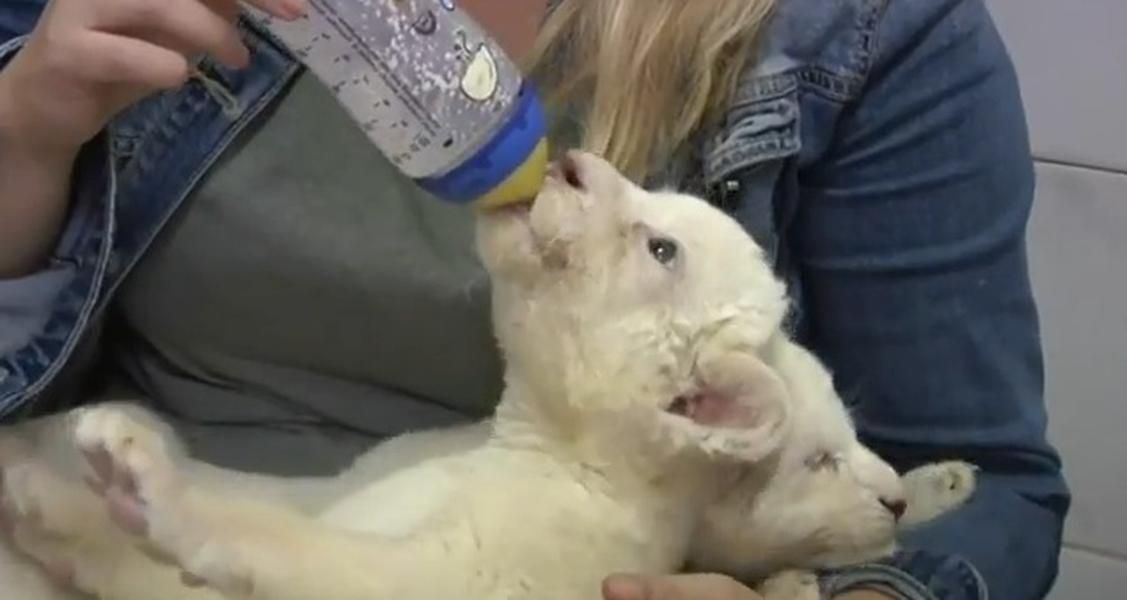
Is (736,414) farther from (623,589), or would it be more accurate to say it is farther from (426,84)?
(426,84)

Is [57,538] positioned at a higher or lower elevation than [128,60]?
lower

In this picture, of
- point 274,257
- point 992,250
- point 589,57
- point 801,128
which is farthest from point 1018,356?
point 274,257

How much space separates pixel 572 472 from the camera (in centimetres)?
82

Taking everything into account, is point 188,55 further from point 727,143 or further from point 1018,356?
point 1018,356

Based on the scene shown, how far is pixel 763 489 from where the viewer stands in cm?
85

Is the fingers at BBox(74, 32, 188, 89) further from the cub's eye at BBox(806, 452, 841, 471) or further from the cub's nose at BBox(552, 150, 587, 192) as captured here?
the cub's eye at BBox(806, 452, 841, 471)

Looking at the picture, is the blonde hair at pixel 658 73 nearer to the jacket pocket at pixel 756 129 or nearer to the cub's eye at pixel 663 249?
the jacket pocket at pixel 756 129

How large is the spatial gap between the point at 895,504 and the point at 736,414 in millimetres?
152

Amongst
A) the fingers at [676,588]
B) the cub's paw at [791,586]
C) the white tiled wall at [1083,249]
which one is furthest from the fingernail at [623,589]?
the white tiled wall at [1083,249]

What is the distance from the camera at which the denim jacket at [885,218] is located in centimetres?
94

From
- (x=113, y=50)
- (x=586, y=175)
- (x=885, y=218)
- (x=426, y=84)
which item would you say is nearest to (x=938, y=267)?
(x=885, y=218)

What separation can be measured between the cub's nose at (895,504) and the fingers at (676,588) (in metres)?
0.09

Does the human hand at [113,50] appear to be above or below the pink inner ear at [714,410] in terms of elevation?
above

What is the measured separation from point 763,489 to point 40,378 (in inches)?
14.6
